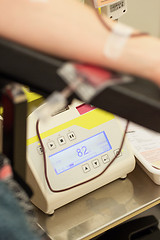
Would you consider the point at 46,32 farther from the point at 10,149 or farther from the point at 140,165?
the point at 140,165

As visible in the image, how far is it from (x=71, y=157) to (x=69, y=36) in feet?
2.27

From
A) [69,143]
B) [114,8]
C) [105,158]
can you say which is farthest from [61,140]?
[114,8]

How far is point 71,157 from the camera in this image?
1.12m

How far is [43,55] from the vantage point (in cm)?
45

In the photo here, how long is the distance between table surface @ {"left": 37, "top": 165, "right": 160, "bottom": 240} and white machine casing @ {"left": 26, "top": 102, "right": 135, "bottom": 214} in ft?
0.12

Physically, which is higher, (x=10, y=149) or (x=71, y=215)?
(x=10, y=149)

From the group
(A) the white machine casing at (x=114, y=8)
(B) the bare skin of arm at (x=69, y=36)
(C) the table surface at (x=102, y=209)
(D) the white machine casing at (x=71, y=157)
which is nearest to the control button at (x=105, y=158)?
(D) the white machine casing at (x=71, y=157)

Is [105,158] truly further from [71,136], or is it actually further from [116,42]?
[116,42]

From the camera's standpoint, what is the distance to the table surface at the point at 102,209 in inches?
43.3

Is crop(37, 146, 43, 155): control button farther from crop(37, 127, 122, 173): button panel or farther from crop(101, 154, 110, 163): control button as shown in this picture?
crop(101, 154, 110, 163): control button

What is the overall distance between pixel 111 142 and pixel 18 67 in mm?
745

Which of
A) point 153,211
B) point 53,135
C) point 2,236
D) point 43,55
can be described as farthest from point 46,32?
point 153,211

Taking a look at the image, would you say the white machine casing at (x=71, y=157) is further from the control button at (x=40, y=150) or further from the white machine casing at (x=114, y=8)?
the white machine casing at (x=114, y=8)

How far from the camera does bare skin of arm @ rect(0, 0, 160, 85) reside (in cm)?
45
